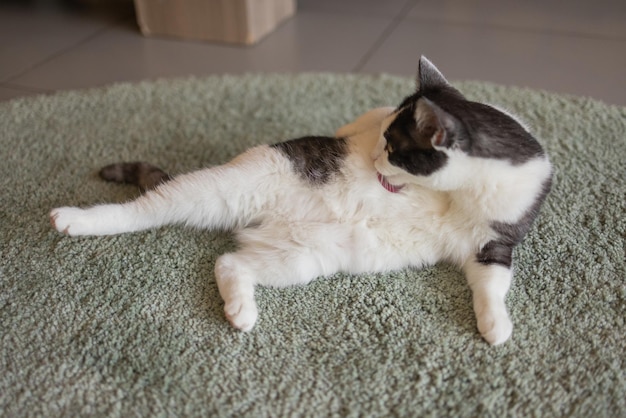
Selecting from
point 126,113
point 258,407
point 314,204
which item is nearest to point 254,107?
point 126,113

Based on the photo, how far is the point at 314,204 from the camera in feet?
4.15

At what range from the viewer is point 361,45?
2.49m

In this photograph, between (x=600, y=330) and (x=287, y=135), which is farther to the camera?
(x=287, y=135)

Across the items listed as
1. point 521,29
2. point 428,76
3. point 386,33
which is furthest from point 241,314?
point 521,29

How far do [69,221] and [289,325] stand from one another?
0.53m

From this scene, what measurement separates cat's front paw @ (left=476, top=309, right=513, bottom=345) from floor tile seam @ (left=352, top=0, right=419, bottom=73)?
1.37m

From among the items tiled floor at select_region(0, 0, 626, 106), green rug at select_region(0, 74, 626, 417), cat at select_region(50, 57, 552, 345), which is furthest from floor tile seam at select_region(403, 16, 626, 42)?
cat at select_region(50, 57, 552, 345)

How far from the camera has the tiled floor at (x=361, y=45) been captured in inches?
88.0

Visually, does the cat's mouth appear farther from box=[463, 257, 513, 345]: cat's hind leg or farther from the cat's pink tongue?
box=[463, 257, 513, 345]: cat's hind leg

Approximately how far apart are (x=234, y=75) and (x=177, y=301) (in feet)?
3.94

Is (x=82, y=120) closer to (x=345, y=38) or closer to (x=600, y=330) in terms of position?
(x=345, y=38)

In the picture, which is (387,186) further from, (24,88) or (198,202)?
(24,88)

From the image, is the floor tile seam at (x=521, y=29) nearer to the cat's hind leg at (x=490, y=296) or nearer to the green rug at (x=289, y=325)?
the green rug at (x=289, y=325)

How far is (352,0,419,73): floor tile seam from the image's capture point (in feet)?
7.67
